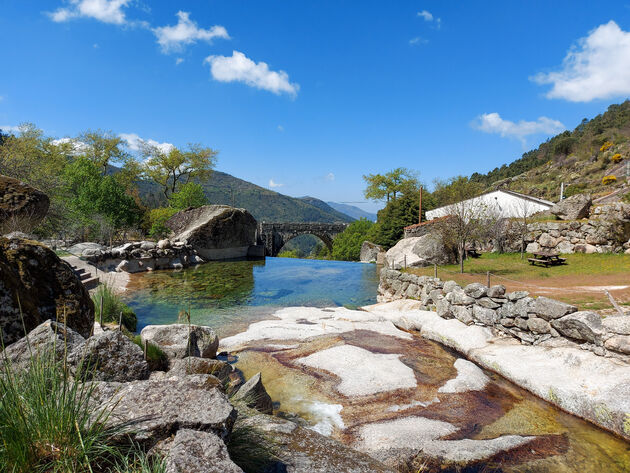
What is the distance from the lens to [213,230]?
108ft

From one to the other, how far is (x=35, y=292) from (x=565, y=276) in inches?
629

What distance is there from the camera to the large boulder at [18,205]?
1230cm

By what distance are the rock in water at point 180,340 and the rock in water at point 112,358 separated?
254 centimetres

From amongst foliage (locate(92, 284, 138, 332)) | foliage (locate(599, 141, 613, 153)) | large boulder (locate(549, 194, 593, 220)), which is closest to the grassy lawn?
large boulder (locate(549, 194, 593, 220))

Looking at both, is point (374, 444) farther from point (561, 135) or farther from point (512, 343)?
point (561, 135)

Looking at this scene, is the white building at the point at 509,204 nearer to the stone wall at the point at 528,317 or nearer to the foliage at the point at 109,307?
the stone wall at the point at 528,317

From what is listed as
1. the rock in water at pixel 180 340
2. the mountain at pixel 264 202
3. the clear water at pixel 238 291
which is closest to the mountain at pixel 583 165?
the clear water at pixel 238 291

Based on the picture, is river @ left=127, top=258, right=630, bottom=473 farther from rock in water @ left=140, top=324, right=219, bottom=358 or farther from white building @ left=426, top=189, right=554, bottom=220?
white building @ left=426, top=189, right=554, bottom=220

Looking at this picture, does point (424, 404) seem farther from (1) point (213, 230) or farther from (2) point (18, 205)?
(1) point (213, 230)

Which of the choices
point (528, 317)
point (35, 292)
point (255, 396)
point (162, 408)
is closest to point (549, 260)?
point (528, 317)

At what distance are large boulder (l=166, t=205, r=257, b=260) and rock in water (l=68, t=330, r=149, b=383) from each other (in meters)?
28.6

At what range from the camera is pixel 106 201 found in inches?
1233

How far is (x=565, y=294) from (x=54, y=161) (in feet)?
154

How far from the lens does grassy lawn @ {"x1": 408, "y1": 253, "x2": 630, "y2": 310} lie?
9674 millimetres
